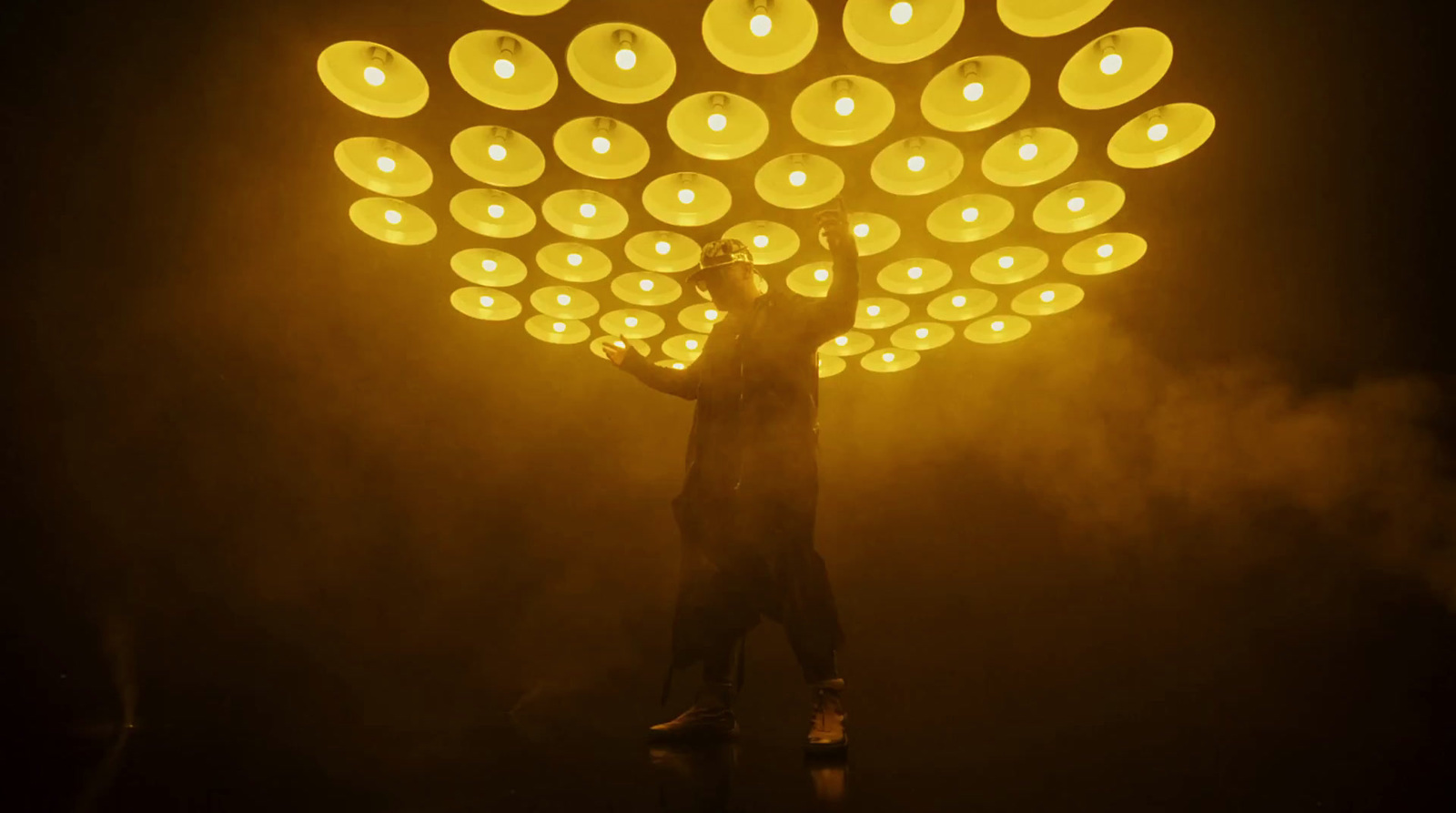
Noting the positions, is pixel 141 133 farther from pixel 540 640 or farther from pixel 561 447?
pixel 540 640

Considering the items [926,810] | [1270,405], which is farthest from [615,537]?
[1270,405]

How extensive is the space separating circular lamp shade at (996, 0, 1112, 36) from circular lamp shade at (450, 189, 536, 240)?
1.73m

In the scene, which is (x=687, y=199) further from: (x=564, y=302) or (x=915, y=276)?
(x=915, y=276)

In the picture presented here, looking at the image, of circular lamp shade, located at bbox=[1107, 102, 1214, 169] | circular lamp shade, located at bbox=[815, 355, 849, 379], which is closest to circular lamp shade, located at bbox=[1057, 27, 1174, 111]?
circular lamp shade, located at bbox=[1107, 102, 1214, 169]

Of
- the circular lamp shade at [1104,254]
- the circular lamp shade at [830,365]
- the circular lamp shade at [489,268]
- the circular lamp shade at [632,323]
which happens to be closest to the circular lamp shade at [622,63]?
the circular lamp shade at [489,268]

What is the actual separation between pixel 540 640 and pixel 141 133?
2.66 metres

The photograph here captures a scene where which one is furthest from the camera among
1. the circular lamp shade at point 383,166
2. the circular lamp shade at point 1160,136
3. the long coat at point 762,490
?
the circular lamp shade at point 383,166

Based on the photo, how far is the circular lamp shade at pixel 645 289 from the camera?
276 cm

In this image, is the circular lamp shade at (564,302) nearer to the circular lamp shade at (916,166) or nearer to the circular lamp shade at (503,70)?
the circular lamp shade at (503,70)

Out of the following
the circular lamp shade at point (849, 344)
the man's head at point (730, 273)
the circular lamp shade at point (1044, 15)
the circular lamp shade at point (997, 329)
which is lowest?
the man's head at point (730, 273)

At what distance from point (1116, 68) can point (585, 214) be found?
6.00 ft

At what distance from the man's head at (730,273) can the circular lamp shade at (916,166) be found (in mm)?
565

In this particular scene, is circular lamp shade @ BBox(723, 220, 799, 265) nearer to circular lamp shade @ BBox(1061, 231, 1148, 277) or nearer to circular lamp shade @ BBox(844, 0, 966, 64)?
circular lamp shade @ BBox(844, 0, 966, 64)

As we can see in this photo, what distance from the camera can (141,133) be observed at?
2047 millimetres
